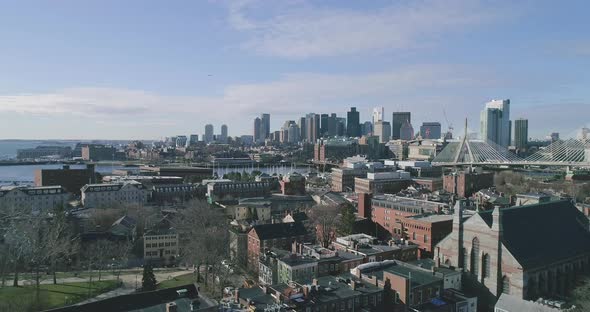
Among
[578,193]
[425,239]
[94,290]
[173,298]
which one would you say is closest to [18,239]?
[94,290]

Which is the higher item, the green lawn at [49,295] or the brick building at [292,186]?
the brick building at [292,186]

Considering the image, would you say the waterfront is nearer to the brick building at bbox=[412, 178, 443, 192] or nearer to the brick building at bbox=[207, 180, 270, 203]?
the brick building at bbox=[207, 180, 270, 203]

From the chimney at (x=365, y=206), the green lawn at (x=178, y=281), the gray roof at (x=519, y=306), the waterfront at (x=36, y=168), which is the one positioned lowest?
the waterfront at (x=36, y=168)

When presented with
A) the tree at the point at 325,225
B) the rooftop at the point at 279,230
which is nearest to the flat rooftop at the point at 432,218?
the tree at the point at 325,225

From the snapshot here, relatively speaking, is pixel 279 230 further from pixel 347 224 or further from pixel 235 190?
pixel 235 190

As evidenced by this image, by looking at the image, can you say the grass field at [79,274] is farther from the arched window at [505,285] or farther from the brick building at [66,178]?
the brick building at [66,178]

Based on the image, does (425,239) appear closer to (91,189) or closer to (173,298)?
(173,298)
